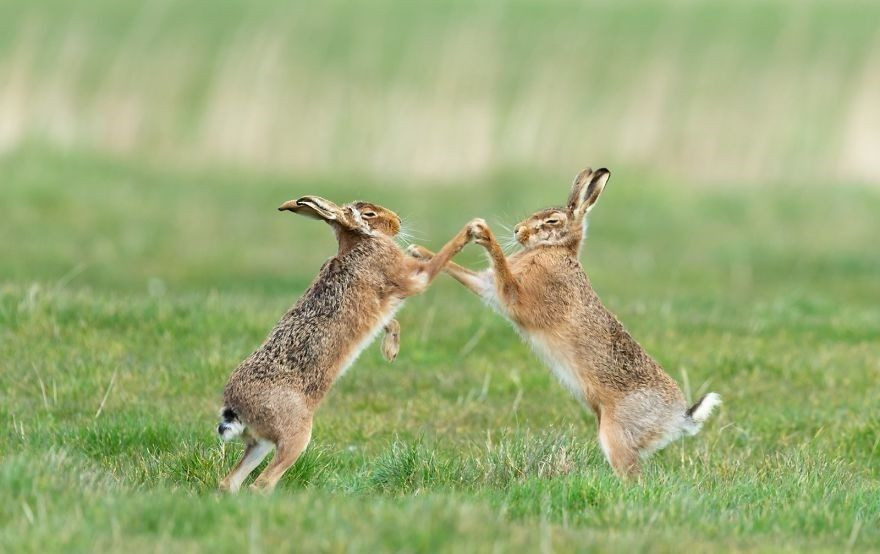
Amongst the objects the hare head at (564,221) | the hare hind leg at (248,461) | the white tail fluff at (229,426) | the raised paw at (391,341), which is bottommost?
the hare hind leg at (248,461)

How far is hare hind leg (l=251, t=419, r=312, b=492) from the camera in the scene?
5.75m

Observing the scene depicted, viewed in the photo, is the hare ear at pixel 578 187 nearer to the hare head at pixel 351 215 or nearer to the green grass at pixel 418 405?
the green grass at pixel 418 405

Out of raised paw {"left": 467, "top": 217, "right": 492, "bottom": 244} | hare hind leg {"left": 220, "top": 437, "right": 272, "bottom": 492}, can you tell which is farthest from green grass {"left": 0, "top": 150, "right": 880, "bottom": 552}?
raised paw {"left": 467, "top": 217, "right": 492, "bottom": 244}

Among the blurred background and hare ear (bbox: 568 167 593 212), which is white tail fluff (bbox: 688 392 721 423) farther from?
the blurred background

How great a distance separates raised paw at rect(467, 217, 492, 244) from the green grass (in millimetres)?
1063

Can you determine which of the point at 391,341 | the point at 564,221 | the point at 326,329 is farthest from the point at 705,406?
the point at 326,329

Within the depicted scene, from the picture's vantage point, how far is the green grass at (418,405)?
15.5 feet

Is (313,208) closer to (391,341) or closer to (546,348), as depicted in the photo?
(391,341)

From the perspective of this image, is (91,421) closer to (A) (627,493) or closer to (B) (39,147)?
(A) (627,493)

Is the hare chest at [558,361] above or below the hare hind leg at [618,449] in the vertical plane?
above

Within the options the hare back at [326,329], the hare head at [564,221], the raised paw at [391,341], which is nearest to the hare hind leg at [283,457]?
the hare back at [326,329]

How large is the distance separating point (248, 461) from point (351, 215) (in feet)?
4.67

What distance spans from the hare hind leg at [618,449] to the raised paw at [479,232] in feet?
3.60

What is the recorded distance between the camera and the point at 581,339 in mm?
6672
